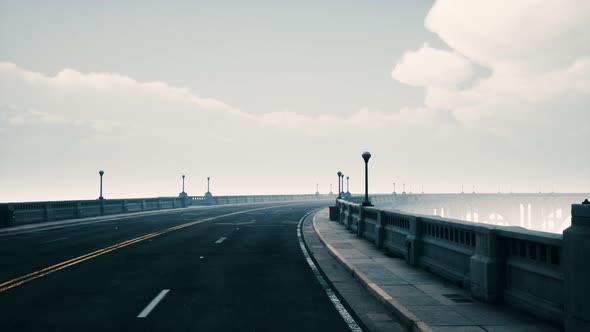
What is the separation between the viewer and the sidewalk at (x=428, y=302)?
23.7 ft

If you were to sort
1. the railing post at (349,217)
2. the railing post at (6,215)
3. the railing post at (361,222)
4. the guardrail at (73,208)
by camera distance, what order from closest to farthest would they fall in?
1. the railing post at (361,222)
2. the railing post at (349,217)
3. the railing post at (6,215)
4. the guardrail at (73,208)

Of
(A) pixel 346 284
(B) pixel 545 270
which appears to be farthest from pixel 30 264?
(B) pixel 545 270

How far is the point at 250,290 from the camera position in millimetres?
10609

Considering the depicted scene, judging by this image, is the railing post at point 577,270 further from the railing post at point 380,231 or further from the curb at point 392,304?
the railing post at point 380,231

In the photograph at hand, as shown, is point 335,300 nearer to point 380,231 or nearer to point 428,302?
point 428,302

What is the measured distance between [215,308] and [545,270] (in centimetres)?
554

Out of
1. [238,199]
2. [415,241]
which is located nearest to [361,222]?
[415,241]

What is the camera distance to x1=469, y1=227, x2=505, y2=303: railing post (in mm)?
8359

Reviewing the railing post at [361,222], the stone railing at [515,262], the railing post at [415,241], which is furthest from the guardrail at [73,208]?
the stone railing at [515,262]

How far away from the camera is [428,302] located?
28.6 feet

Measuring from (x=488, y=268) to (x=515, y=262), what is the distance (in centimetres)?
50

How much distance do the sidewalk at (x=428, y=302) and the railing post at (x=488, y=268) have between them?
190mm

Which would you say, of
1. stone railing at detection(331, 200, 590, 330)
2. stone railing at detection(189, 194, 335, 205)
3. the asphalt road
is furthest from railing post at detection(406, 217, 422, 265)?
stone railing at detection(189, 194, 335, 205)

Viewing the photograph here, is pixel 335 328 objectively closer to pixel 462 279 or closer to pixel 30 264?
pixel 462 279
